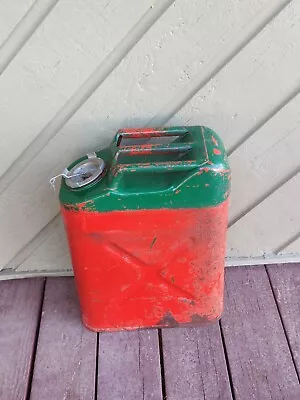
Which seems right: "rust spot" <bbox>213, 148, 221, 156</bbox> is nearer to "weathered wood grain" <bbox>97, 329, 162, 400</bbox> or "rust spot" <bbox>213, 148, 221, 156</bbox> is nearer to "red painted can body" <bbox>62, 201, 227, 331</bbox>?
"red painted can body" <bbox>62, 201, 227, 331</bbox>

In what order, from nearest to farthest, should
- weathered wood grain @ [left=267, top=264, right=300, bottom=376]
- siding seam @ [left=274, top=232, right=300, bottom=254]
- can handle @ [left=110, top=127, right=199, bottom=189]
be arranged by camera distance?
can handle @ [left=110, top=127, right=199, bottom=189], weathered wood grain @ [left=267, top=264, right=300, bottom=376], siding seam @ [left=274, top=232, right=300, bottom=254]

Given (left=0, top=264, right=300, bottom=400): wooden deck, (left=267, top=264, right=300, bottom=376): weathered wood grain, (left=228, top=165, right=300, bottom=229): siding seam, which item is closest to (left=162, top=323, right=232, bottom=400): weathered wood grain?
(left=0, top=264, right=300, bottom=400): wooden deck

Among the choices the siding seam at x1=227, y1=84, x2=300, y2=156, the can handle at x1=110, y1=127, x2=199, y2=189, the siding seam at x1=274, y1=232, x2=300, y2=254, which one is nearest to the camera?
the can handle at x1=110, y1=127, x2=199, y2=189

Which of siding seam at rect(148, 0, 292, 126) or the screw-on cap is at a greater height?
siding seam at rect(148, 0, 292, 126)

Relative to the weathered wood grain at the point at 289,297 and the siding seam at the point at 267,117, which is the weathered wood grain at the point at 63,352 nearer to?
the weathered wood grain at the point at 289,297

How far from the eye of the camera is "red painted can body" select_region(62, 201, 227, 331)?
1.12 metres

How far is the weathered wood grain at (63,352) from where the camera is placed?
3.99 ft

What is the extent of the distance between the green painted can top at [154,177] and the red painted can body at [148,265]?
0.08ft

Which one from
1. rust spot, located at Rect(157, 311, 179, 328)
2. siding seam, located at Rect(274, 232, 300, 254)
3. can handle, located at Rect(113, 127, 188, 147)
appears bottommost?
rust spot, located at Rect(157, 311, 179, 328)

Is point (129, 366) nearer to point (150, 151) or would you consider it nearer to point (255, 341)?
point (255, 341)

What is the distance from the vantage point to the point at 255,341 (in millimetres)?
1289

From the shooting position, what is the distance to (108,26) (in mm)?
1082

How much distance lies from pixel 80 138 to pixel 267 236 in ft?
1.89

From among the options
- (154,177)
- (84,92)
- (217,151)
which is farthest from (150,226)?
(84,92)
